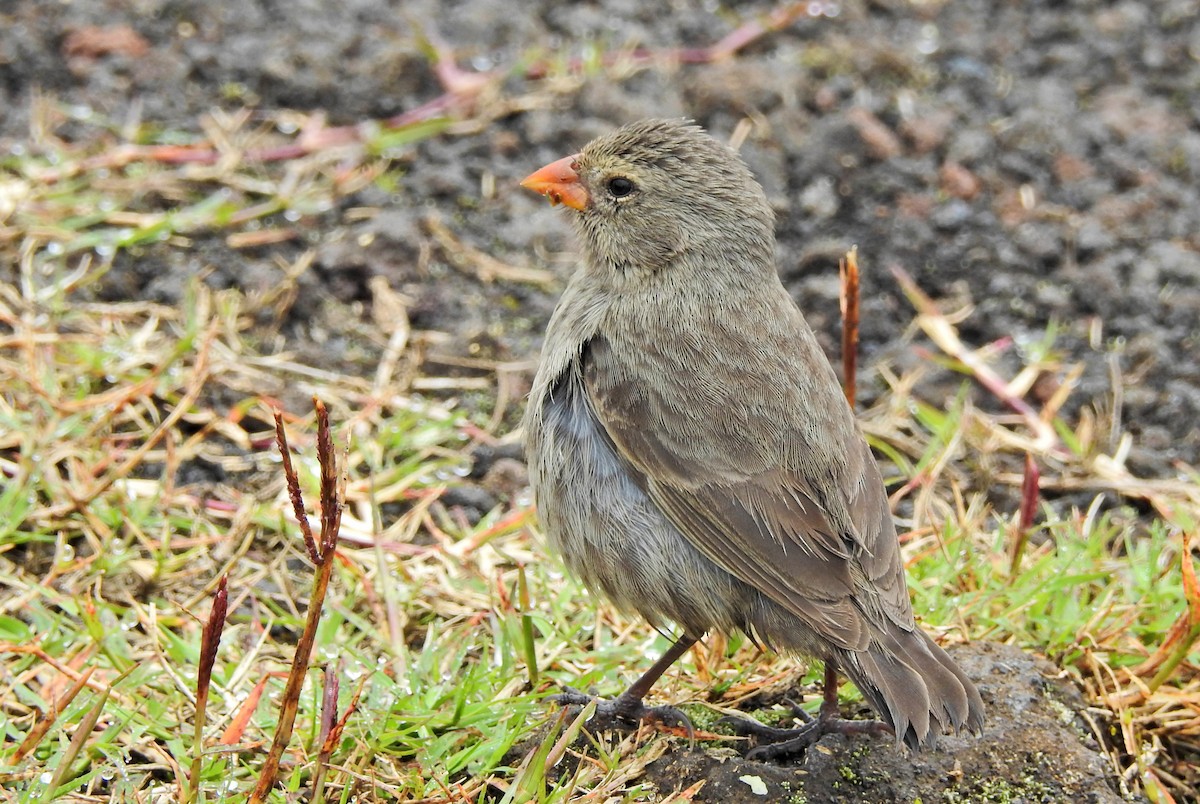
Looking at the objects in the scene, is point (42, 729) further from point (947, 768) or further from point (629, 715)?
point (947, 768)

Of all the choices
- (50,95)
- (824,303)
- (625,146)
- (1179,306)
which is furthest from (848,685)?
(50,95)

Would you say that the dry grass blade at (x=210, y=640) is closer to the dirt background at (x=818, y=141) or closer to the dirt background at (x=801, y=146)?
the dirt background at (x=801, y=146)

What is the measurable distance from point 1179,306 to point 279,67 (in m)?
4.25

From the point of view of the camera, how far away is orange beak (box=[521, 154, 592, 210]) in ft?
14.6

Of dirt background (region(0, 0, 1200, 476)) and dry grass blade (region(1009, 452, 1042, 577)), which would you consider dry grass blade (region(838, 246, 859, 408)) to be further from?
dirt background (region(0, 0, 1200, 476))

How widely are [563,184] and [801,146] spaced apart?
227 cm

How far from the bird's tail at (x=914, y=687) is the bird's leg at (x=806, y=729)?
190mm

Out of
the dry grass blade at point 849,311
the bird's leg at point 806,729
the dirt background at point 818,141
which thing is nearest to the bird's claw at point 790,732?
the bird's leg at point 806,729

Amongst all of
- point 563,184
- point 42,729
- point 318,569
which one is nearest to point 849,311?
point 563,184

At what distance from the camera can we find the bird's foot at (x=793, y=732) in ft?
12.0

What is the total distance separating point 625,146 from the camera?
438 centimetres

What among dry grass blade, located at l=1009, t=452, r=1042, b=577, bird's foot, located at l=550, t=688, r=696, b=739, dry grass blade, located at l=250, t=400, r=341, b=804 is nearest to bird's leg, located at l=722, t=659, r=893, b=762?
bird's foot, located at l=550, t=688, r=696, b=739

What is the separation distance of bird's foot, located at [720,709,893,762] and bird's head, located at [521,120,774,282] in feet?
4.54

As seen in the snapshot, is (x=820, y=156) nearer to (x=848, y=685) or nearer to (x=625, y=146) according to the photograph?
(x=625, y=146)
